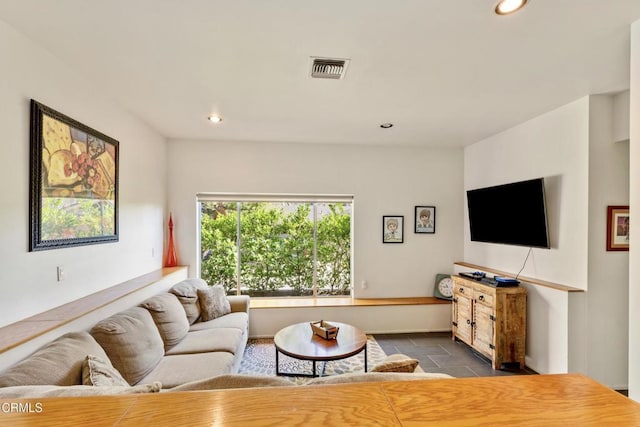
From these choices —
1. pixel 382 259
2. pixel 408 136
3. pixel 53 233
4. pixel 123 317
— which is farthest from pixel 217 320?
pixel 408 136

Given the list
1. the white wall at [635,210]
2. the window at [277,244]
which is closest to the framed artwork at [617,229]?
the white wall at [635,210]

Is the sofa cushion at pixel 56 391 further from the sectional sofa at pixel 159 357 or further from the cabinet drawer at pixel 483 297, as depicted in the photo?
the cabinet drawer at pixel 483 297

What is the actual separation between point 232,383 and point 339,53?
201 cm

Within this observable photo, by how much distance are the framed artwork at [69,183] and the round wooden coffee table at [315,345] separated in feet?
6.06

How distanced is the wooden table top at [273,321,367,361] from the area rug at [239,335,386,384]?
43 cm

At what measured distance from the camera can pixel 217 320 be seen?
11.2 feet

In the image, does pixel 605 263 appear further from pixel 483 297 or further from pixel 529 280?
pixel 483 297

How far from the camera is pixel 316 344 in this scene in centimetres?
289

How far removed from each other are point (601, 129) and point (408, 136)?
195 cm

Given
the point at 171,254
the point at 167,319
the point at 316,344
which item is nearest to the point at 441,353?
the point at 316,344

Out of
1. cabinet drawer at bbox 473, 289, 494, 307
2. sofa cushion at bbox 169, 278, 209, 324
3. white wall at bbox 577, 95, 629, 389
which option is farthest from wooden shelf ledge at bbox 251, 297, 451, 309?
white wall at bbox 577, 95, 629, 389

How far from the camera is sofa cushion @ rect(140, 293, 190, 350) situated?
271 centimetres

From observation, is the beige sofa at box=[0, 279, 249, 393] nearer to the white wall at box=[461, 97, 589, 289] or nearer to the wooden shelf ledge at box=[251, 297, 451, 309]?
the wooden shelf ledge at box=[251, 297, 451, 309]

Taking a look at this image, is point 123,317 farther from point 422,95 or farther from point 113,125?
point 422,95
